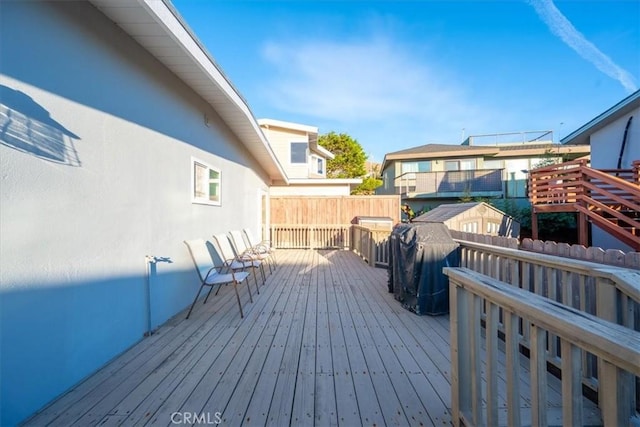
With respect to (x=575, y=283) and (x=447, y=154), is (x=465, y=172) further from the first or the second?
(x=575, y=283)

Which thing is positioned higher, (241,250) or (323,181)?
(323,181)

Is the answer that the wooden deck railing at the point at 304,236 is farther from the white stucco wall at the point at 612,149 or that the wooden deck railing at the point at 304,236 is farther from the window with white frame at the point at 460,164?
the window with white frame at the point at 460,164

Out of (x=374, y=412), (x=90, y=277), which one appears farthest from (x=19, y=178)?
(x=374, y=412)

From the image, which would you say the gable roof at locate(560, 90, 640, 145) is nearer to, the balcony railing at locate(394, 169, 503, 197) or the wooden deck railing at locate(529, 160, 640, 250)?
the wooden deck railing at locate(529, 160, 640, 250)

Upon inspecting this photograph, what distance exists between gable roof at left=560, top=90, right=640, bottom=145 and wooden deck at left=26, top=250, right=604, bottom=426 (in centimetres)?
778

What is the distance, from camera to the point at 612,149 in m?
7.72

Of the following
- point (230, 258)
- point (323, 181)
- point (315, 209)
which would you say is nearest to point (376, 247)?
point (230, 258)

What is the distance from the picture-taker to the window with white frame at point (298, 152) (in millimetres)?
12062

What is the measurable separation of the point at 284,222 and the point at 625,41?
480 inches

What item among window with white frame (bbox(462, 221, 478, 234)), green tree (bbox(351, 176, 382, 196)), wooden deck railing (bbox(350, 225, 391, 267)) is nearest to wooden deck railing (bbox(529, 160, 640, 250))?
window with white frame (bbox(462, 221, 478, 234))

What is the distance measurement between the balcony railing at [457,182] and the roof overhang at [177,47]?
11316mm

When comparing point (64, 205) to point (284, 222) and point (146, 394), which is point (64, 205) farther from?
point (284, 222)

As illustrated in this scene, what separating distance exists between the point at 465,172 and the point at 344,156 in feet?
38.5

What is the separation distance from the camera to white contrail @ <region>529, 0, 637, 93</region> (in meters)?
7.54
